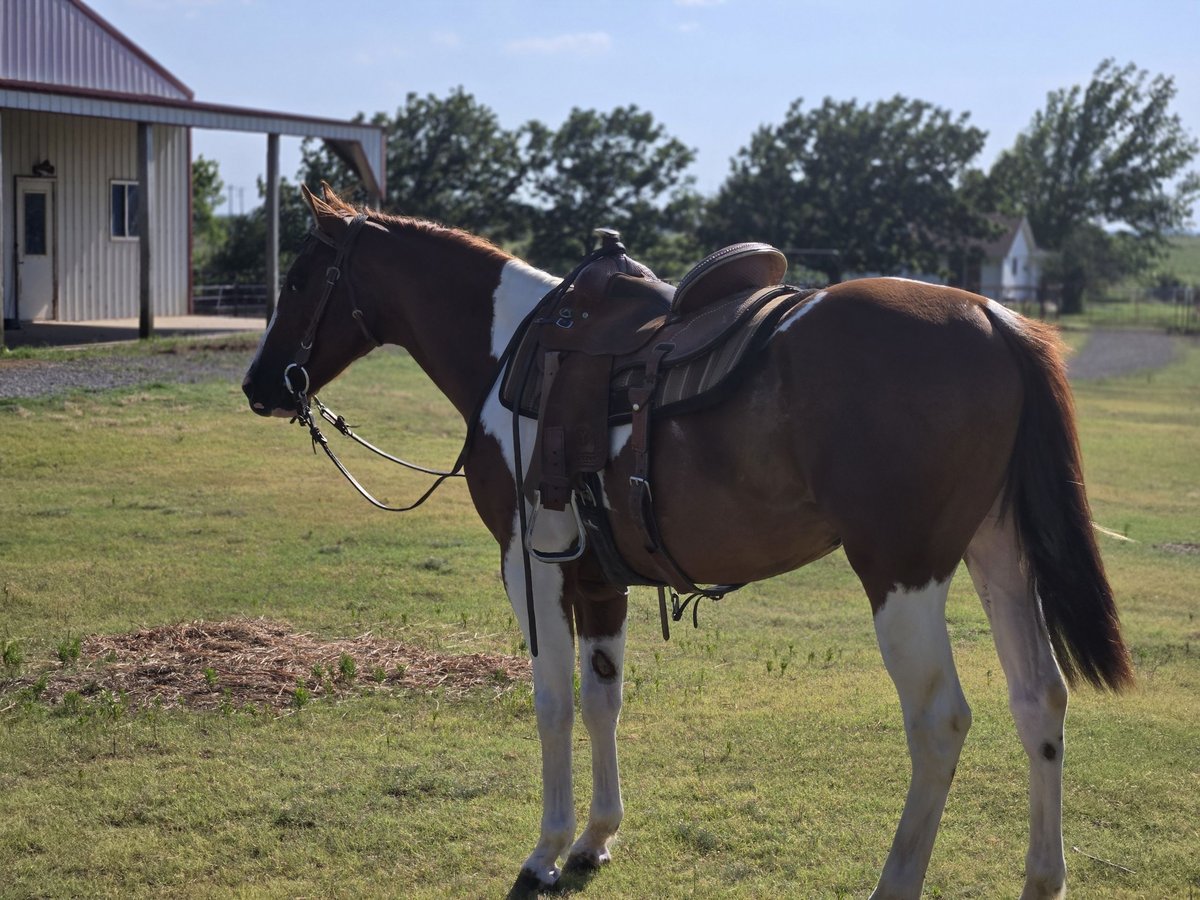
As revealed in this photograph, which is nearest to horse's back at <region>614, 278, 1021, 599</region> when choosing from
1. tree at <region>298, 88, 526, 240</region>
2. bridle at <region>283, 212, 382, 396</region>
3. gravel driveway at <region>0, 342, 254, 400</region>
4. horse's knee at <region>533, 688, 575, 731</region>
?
horse's knee at <region>533, 688, 575, 731</region>

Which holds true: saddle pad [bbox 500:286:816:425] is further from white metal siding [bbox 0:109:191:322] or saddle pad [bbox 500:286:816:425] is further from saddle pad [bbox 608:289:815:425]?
white metal siding [bbox 0:109:191:322]

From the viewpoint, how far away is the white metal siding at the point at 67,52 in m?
20.5

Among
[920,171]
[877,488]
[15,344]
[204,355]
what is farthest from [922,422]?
[920,171]

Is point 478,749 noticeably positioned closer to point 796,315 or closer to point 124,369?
point 796,315

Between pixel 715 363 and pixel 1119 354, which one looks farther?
pixel 1119 354

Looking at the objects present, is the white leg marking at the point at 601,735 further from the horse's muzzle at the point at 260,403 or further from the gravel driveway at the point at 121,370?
the gravel driveway at the point at 121,370

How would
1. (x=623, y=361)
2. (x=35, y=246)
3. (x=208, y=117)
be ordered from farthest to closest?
(x=35, y=246) < (x=208, y=117) < (x=623, y=361)

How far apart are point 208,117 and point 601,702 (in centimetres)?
1760

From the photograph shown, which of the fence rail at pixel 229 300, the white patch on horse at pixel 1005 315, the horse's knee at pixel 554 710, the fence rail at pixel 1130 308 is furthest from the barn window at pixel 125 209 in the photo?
the fence rail at pixel 1130 308

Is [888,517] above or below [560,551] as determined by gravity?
above

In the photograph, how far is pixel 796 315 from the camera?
3957 millimetres

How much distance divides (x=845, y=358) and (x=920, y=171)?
1732 inches

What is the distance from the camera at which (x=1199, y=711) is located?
249 inches

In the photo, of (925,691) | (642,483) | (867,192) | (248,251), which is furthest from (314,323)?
(867,192)
